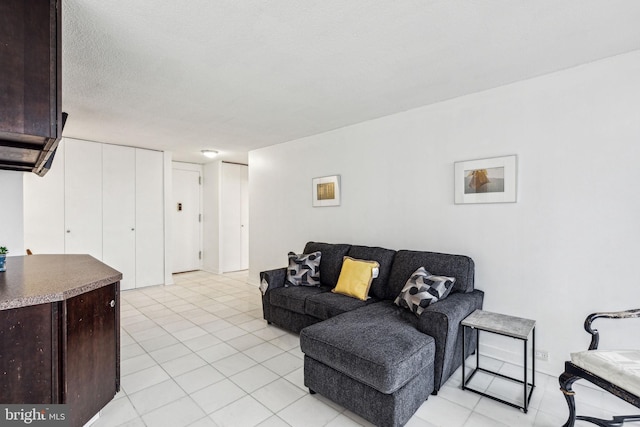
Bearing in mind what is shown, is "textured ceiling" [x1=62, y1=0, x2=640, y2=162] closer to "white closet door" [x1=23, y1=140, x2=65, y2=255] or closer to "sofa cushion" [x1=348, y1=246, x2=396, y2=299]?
"sofa cushion" [x1=348, y1=246, x2=396, y2=299]

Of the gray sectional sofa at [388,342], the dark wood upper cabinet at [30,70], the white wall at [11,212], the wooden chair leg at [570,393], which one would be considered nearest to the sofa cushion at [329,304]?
the gray sectional sofa at [388,342]

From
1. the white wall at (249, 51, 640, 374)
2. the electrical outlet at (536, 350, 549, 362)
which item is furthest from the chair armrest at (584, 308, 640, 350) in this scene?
the electrical outlet at (536, 350, 549, 362)

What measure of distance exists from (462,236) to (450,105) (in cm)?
127

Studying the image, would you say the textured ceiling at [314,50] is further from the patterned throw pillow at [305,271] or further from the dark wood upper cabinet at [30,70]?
the patterned throw pillow at [305,271]

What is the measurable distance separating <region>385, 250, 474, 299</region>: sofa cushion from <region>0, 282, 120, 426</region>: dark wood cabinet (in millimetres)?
2287

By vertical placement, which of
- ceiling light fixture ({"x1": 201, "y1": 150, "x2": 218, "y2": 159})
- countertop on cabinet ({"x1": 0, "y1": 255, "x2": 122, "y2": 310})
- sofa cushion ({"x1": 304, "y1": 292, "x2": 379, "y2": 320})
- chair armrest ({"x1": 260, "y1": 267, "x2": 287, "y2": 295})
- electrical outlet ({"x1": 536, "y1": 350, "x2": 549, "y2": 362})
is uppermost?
ceiling light fixture ({"x1": 201, "y1": 150, "x2": 218, "y2": 159})

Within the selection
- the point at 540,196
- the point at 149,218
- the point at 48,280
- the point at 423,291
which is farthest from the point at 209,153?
the point at 540,196

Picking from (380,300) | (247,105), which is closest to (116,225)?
(247,105)

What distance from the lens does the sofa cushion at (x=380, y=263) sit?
2930 mm

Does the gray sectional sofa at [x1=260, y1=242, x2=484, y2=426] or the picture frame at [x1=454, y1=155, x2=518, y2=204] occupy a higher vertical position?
the picture frame at [x1=454, y1=155, x2=518, y2=204]

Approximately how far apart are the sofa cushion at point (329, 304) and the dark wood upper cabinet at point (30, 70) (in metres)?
2.26

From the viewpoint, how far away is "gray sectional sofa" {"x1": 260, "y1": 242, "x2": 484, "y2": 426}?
1729 mm

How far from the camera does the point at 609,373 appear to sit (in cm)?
148

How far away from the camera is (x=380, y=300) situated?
9.48 ft
